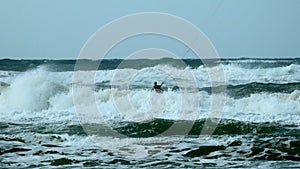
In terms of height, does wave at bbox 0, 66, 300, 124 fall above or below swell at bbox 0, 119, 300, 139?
above

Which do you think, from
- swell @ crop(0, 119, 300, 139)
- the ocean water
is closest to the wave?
the ocean water

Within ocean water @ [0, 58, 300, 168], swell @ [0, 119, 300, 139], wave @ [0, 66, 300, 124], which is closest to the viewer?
ocean water @ [0, 58, 300, 168]

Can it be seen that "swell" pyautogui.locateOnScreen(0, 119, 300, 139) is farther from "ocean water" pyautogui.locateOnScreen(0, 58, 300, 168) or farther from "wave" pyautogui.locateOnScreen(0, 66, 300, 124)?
"wave" pyautogui.locateOnScreen(0, 66, 300, 124)

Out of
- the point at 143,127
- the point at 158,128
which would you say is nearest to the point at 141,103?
the point at 143,127

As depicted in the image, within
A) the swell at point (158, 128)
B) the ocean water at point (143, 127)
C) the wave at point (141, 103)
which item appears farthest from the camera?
the wave at point (141, 103)

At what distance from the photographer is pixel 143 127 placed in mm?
12734

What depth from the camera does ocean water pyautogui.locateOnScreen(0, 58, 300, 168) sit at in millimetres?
8727

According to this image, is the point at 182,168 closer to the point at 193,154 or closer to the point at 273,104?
the point at 193,154

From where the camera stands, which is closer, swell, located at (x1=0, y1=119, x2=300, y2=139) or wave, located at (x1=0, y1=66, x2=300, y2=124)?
swell, located at (x1=0, y1=119, x2=300, y2=139)

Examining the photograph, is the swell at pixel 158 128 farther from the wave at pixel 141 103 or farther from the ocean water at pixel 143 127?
the wave at pixel 141 103

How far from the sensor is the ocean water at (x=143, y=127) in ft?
28.6

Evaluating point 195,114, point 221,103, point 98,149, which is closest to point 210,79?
point 221,103

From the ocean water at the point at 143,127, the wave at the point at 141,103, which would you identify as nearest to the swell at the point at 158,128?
the ocean water at the point at 143,127

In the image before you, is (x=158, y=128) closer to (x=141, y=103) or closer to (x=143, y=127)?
(x=143, y=127)
